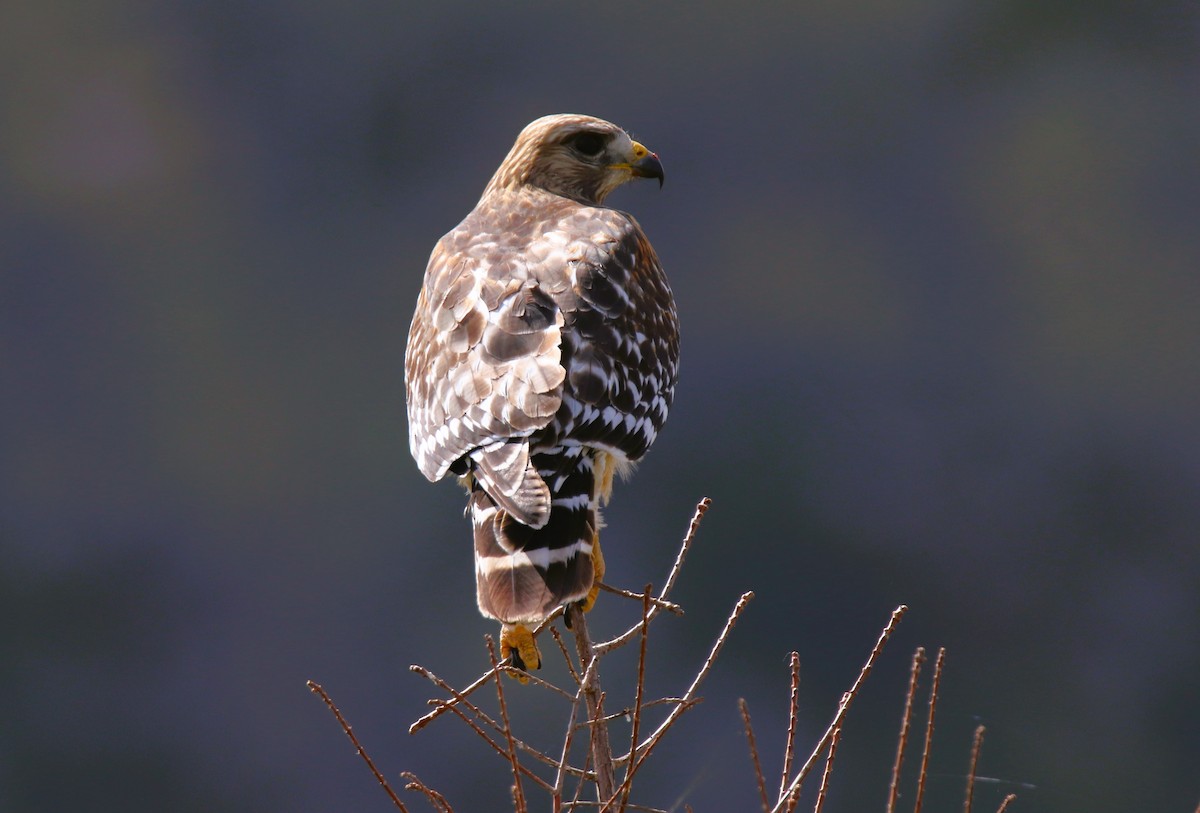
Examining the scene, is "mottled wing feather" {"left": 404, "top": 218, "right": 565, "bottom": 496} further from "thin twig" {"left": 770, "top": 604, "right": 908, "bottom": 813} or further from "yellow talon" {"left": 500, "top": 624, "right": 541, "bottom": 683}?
"thin twig" {"left": 770, "top": 604, "right": 908, "bottom": 813}

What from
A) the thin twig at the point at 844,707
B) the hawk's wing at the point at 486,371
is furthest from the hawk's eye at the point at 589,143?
the thin twig at the point at 844,707

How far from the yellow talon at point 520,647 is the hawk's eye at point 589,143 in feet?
4.42

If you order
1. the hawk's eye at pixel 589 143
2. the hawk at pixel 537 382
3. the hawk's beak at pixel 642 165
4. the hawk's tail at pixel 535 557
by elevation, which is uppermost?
the hawk's eye at pixel 589 143

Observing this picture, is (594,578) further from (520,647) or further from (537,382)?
(537,382)

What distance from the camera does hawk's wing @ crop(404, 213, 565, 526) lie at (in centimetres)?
209

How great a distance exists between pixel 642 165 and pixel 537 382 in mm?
1069

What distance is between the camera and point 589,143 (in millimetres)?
3141

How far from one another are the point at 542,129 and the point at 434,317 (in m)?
0.78

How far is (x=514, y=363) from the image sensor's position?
7.41ft

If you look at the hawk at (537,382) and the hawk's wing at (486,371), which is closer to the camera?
the hawk at (537,382)

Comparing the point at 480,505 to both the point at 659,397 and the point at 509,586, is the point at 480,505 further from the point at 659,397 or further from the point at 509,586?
the point at 659,397

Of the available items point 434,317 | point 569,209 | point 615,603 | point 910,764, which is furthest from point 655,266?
point 910,764

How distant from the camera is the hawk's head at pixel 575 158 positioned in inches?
123

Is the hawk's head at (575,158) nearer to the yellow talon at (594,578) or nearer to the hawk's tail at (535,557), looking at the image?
the yellow talon at (594,578)
